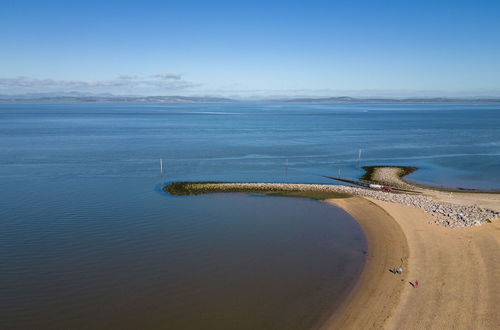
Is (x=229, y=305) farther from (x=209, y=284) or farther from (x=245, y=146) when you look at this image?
(x=245, y=146)

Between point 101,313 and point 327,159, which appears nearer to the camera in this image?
point 101,313

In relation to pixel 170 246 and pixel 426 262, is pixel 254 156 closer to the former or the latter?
pixel 170 246

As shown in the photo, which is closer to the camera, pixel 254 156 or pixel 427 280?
pixel 427 280

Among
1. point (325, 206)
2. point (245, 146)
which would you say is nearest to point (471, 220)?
point (325, 206)

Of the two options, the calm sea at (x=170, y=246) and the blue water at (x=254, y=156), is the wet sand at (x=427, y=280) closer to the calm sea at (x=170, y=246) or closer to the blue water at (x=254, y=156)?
the calm sea at (x=170, y=246)

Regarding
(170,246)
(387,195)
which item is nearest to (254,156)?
(387,195)

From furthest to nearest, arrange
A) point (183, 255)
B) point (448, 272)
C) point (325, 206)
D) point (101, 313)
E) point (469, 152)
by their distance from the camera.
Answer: point (469, 152) → point (325, 206) → point (183, 255) → point (448, 272) → point (101, 313)

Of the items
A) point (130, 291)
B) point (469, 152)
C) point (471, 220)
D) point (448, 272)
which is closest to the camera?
point (130, 291)

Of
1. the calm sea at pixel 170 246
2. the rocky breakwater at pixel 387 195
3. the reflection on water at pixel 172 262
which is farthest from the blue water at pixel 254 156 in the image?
the reflection on water at pixel 172 262
